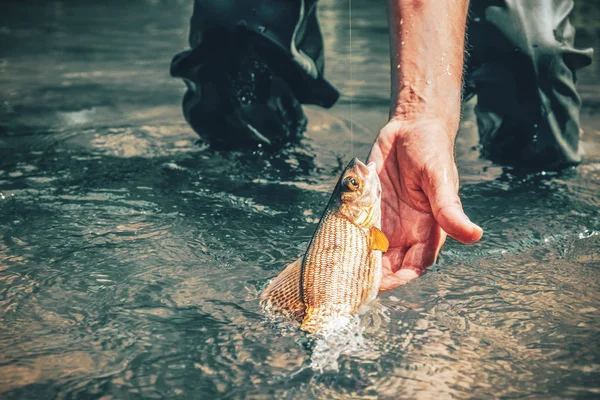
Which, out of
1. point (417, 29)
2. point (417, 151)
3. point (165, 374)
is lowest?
point (165, 374)

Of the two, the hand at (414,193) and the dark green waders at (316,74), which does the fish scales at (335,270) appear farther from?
the dark green waders at (316,74)

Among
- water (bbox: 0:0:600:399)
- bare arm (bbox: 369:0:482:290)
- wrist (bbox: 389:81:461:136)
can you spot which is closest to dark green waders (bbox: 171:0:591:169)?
water (bbox: 0:0:600:399)

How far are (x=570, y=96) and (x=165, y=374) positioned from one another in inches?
143

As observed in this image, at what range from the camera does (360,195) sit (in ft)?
10.5

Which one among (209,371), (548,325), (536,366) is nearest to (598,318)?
(548,325)

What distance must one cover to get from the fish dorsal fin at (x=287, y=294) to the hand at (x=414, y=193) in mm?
466

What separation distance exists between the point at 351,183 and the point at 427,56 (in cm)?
91

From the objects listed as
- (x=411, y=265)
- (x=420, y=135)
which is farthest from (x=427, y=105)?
(x=411, y=265)

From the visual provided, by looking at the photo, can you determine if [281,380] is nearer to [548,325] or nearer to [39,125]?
[548,325]

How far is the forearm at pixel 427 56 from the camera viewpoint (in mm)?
3590

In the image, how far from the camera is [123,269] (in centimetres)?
337

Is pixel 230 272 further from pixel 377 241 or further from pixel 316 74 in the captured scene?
pixel 316 74

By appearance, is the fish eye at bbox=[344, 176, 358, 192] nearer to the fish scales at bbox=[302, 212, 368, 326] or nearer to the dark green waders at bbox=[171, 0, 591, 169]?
the fish scales at bbox=[302, 212, 368, 326]

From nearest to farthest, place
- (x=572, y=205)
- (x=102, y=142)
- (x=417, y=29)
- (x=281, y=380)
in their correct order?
(x=281, y=380) → (x=417, y=29) → (x=572, y=205) → (x=102, y=142)
